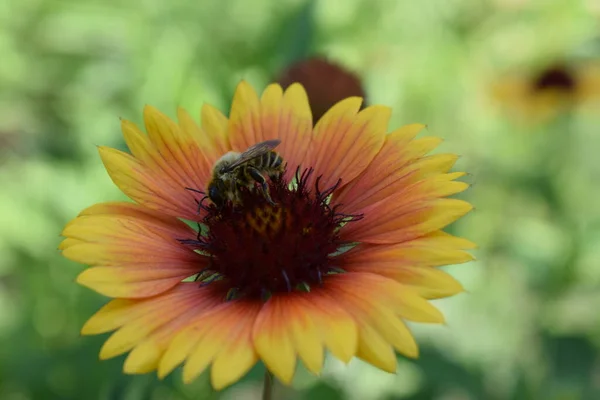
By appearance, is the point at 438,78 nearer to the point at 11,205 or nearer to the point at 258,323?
the point at 11,205

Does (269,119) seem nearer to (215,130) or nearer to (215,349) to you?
(215,130)

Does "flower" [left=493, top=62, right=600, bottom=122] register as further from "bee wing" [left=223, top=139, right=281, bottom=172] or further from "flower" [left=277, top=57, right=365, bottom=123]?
"bee wing" [left=223, top=139, right=281, bottom=172]

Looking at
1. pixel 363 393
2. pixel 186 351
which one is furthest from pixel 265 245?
pixel 363 393

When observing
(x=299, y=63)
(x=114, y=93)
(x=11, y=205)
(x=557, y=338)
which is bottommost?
(x=557, y=338)

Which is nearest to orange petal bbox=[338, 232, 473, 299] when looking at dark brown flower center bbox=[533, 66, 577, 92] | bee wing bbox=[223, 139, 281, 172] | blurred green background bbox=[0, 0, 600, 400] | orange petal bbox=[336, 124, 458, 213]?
orange petal bbox=[336, 124, 458, 213]

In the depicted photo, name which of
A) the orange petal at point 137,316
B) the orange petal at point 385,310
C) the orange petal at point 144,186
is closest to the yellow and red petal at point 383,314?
the orange petal at point 385,310

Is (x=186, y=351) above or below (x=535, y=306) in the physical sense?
above
